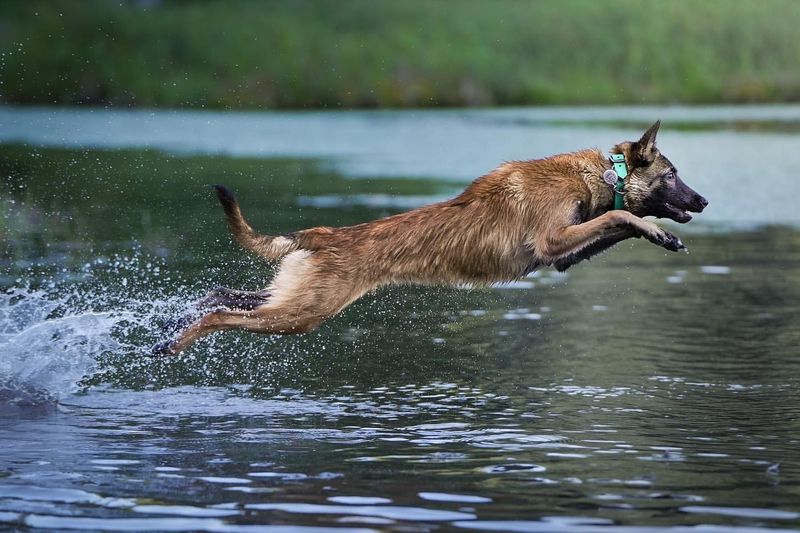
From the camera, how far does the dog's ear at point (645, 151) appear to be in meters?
10.3

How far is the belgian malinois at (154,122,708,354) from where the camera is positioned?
32.8 feet

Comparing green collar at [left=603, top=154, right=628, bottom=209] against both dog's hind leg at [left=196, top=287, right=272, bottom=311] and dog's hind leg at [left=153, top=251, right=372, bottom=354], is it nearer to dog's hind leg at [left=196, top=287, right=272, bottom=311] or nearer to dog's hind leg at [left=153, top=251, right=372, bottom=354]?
dog's hind leg at [left=153, top=251, right=372, bottom=354]

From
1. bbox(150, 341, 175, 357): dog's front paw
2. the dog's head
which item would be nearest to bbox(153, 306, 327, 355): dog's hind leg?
bbox(150, 341, 175, 357): dog's front paw

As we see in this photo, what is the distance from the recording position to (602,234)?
32.5 feet

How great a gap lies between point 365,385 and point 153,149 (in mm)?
21264

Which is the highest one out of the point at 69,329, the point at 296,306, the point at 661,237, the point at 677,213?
the point at 677,213

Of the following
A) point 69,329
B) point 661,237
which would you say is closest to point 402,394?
point 661,237

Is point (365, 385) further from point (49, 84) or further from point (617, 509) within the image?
point (49, 84)

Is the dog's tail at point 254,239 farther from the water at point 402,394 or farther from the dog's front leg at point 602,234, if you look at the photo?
the dog's front leg at point 602,234

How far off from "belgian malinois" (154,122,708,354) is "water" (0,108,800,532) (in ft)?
2.10

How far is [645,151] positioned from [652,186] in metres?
0.25

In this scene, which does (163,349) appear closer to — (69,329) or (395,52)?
(69,329)

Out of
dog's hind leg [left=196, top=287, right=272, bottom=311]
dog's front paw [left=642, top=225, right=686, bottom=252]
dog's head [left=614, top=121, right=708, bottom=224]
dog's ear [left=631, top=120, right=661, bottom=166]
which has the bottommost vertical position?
dog's hind leg [left=196, top=287, right=272, bottom=311]

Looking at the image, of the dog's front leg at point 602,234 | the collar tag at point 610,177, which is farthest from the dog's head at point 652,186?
the dog's front leg at point 602,234
